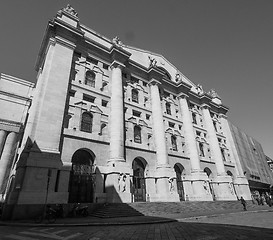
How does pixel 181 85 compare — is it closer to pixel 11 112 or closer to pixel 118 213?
pixel 118 213

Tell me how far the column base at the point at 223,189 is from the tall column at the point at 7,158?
34.6 metres

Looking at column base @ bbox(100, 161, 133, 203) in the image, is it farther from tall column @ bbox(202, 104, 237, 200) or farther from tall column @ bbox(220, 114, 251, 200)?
tall column @ bbox(220, 114, 251, 200)

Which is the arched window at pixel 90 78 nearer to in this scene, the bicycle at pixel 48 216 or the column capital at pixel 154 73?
the column capital at pixel 154 73

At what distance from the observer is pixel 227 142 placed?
43.1 metres

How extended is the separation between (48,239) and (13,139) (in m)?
24.4

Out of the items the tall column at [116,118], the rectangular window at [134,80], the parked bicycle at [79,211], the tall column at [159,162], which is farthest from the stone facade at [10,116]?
the tall column at [159,162]

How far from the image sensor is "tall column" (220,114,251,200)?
36188 mm

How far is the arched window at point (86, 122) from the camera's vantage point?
22306 mm

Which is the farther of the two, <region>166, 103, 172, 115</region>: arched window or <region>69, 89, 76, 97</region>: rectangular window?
<region>166, 103, 172, 115</region>: arched window

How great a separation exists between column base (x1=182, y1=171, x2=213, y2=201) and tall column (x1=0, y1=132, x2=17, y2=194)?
27.0 metres

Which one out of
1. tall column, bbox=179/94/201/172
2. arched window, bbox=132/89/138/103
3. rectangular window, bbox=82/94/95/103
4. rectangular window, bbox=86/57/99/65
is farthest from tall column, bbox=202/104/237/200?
rectangular window, bbox=86/57/99/65

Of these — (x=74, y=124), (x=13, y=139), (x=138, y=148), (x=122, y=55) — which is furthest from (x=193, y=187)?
(x=13, y=139)

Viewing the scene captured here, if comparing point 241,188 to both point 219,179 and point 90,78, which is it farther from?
point 90,78

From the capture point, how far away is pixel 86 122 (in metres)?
22.8
